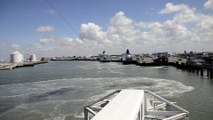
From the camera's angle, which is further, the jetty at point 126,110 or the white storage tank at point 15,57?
the white storage tank at point 15,57

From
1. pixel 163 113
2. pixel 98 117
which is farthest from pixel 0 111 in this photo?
pixel 98 117

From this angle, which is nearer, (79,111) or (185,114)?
(185,114)

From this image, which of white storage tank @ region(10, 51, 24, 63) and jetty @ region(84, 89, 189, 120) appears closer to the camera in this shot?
jetty @ region(84, 89, 189, 120)

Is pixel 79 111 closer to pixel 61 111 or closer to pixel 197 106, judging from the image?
pixel 61 111

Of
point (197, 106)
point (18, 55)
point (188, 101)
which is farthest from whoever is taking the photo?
point (18, 55)

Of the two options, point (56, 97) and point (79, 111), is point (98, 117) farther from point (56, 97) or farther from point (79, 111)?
point (56, 97)

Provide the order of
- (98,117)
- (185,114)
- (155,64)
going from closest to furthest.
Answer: (98,117) → (185,114) → (155,64)

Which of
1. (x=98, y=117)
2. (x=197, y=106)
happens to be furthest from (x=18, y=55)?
(x=98, y=117)

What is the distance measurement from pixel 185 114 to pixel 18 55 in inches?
6746

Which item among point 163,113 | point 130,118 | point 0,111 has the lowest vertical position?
point 0,111

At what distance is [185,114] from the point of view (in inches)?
427

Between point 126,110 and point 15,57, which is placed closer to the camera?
point 126,110

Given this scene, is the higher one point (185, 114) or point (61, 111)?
point (185, 114)

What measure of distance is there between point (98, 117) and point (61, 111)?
599 inches
